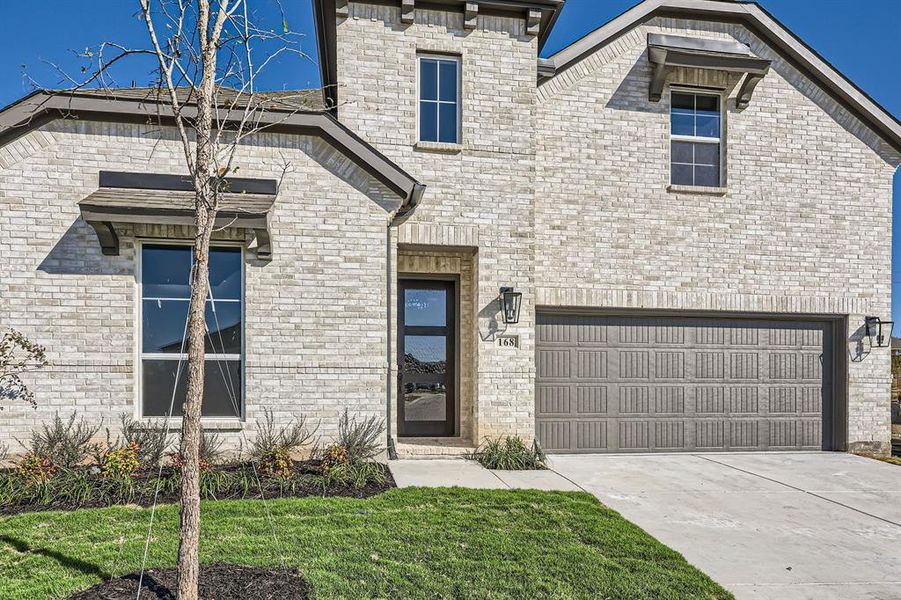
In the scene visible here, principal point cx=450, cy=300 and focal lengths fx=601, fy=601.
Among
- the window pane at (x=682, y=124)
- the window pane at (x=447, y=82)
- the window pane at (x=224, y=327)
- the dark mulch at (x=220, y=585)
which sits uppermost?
the window pane at (x=447, y=82)

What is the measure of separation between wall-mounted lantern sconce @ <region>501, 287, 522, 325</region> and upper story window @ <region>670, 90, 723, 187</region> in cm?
364

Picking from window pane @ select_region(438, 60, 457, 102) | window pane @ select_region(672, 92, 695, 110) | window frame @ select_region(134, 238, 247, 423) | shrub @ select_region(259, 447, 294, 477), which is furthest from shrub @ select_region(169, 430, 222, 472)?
window pane @ select_region(672, 92, 695, 110)

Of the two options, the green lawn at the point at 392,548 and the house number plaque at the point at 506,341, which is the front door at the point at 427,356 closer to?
the house number plaque at the point at 506,341

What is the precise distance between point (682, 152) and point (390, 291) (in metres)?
5.64

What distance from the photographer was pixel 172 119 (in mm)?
7680

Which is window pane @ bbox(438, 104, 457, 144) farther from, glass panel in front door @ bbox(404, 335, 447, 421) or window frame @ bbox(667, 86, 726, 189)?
window frame @ bbox(667, 86, 726, 189)

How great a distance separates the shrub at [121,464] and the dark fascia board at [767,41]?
8.20 m

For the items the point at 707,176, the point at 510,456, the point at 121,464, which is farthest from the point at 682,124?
the point at 121,464

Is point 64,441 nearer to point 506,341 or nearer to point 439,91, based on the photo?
point 506,341

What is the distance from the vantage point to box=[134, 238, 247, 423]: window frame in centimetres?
748

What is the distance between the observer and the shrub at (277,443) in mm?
6930

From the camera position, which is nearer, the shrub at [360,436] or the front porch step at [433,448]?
the shrub at [360,436]

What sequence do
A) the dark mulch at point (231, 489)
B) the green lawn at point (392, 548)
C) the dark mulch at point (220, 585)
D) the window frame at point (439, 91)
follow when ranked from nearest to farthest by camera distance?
the dark mulch at point (220, 585), the green lawn at point (392, 548), the dark mulch at point (231, 489), the window frame at point (439, 91)

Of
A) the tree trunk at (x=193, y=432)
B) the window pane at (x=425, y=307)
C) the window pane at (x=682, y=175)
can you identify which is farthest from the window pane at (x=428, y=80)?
the tree trunk at (x=193, y=432)
